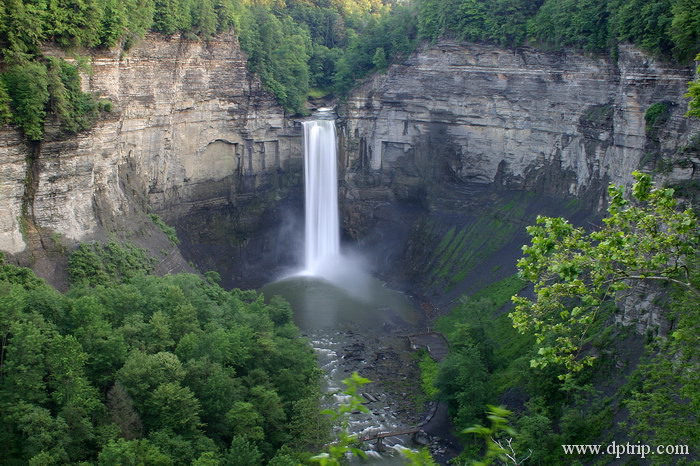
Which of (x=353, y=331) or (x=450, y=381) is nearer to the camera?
(x=450, y=381)

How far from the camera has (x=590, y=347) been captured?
97.8 feet

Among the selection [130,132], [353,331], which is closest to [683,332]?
[353,331]

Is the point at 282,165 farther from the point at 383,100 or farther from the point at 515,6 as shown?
the point at 515,6

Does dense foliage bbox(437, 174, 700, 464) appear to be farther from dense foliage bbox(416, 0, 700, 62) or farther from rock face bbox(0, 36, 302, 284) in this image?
rock face bbox(0, 36, 302, 284)

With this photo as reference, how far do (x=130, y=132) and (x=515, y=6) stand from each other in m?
29.1

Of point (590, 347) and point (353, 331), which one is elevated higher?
point (590, 347)

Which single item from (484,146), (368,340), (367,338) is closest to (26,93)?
(368,340)

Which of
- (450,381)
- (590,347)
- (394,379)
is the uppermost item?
(590,347)

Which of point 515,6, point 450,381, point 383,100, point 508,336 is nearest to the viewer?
point 450,381

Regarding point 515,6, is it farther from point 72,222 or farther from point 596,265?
point 596,265

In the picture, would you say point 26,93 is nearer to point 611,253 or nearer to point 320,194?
point 611,253

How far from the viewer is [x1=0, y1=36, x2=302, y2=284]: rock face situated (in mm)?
31656

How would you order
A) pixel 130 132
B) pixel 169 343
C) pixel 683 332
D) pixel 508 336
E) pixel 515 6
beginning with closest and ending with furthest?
pixel 683 332 → pixel 169 343 → pixel 508 336 → pixel 130 132 → pixel 515 6

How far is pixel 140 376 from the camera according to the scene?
82.2 feet
